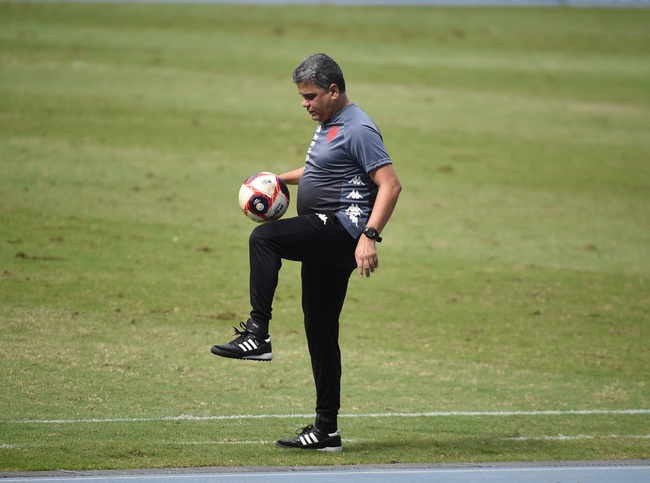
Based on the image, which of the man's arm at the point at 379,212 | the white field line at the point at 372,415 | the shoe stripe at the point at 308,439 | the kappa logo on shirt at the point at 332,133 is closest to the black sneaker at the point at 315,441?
the shoe stripe at the point at 308,439

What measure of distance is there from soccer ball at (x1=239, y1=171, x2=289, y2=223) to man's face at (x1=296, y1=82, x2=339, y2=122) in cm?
67

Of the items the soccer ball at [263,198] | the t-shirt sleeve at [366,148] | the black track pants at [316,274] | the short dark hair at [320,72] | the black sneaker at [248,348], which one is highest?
the short dark hair at [320,72]

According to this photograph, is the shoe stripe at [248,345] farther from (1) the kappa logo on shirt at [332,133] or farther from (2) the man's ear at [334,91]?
(2) the man's ear at [334,91]

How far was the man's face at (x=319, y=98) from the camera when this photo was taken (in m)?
6.98

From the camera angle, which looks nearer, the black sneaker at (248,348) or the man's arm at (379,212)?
the man's arm at (379,212)

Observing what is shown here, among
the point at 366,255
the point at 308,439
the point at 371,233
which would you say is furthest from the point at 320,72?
the point at 308,439

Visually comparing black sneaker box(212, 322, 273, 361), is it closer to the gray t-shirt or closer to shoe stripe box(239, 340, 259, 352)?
shoe stripe box(239, 340, 259, 352)

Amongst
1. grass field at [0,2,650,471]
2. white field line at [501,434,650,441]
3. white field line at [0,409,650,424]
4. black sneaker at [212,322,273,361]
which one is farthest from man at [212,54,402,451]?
white field line at [501,434,650,441]

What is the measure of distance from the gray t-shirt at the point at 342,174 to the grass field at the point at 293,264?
154 centimetres

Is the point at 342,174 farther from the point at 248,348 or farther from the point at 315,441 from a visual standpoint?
the point at 315,441

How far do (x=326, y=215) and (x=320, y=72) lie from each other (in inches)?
34.4

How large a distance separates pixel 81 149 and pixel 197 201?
3.51 m

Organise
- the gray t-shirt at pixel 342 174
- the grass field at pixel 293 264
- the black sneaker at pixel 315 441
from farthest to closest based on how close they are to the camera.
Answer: the grass field at pixel 293 264 → the black sneaker at pixel 315 441 → the gray t-shirt at pixel 342 174

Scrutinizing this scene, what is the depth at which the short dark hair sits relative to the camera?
22.9ft
